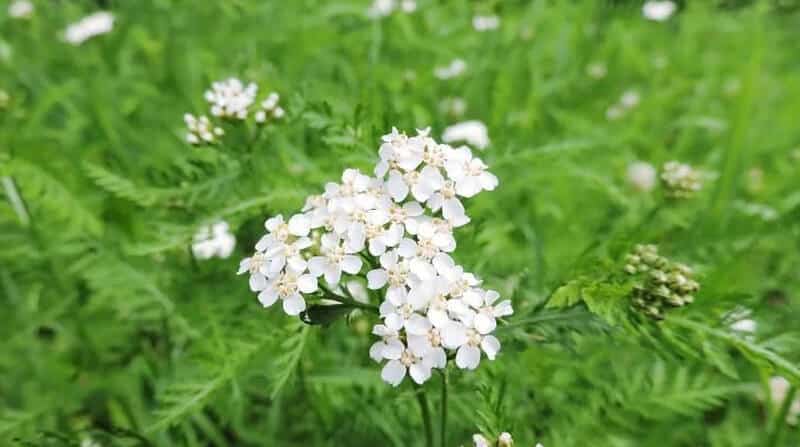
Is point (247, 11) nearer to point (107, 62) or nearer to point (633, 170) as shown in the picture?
point (107, 62)

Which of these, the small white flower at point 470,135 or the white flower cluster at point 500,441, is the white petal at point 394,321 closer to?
the white flower cluster at point 500,441

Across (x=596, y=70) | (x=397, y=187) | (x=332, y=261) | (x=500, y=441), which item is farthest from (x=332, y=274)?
(x=596, y=70)

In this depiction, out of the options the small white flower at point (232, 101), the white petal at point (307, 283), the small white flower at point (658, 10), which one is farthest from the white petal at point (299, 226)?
the small white flower at point (658, 10)

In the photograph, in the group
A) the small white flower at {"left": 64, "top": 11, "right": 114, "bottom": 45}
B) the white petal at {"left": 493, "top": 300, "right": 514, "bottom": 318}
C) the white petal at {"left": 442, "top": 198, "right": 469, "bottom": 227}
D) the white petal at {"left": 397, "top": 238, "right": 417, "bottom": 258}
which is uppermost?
the small white flower at {"left": 64, "top": 11, "right": 114, "bottom": 45}

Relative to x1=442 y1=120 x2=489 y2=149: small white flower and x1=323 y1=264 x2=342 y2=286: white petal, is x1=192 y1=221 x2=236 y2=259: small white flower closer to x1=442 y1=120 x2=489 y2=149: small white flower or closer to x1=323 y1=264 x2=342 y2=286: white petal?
x1=323 y1=264 x2=342 y2=286: white petal

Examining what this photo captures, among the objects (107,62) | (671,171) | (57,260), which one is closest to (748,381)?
(671,171)

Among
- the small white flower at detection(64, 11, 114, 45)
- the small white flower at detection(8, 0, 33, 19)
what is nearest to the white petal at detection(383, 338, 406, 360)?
the small white flower at detection(64, 11, 114, 45)
